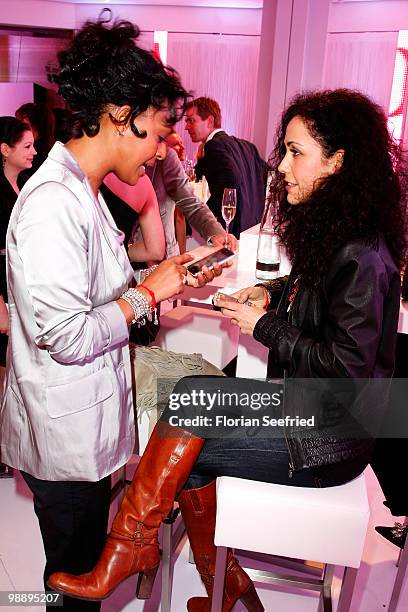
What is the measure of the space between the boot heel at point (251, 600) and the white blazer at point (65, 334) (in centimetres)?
65

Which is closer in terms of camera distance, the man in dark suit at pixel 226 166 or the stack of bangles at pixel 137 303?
the stack of bangles at pixel 137 303

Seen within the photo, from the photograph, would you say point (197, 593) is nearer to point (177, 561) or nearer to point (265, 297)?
point (177, 561)

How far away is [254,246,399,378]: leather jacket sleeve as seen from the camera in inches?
49.8

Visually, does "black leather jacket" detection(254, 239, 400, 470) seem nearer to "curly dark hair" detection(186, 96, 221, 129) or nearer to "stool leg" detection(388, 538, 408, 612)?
"stool leg" detection(388, 538, 408, 612)

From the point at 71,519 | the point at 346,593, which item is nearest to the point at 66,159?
the point at 71,519

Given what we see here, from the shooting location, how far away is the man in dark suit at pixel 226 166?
14.0 feet

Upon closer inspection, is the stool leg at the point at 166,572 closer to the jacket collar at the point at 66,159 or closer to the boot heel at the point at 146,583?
the boot heel at the point at 146,583

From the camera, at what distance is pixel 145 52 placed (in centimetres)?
121

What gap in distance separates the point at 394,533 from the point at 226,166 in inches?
110

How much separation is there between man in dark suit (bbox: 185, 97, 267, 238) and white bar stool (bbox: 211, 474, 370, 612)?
291cm

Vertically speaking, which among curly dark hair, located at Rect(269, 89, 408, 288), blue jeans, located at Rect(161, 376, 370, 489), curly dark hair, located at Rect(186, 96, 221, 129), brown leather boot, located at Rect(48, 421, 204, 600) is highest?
curly dark hair, located at Rect(186, 96, 221, 129)

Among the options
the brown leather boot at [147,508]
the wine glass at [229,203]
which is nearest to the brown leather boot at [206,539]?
the brown leather boot at [147,508]

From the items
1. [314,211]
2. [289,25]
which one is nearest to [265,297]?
[314,211]

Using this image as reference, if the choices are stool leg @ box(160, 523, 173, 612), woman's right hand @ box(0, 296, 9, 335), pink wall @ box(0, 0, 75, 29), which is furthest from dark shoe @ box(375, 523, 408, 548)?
pink wall @ box(0, 0, 75, 29)
